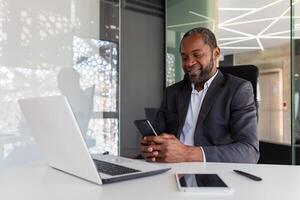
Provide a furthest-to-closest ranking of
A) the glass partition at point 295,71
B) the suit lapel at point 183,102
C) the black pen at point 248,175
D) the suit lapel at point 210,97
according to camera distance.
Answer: the glass partition at point 295,71 < the suit lapel at point 183,102 < the suit lapel at point 210,97 < the black pen at point 248,175

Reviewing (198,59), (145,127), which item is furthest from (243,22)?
(145,127)

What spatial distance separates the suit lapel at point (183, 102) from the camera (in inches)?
70.1

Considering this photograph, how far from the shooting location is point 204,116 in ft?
5.35

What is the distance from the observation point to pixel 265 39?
4.89 meters

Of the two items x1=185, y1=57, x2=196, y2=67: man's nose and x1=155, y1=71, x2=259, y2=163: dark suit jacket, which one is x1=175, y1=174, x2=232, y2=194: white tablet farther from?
x1=185, y1=57, x2=196, y2=67: man's nose

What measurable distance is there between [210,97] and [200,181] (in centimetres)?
84

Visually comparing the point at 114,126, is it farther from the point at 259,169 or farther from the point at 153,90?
the point at 259,169

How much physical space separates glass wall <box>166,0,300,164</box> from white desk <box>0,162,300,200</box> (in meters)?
2.28

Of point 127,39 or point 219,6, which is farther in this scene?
point 219,6

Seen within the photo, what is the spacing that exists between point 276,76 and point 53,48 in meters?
2.72

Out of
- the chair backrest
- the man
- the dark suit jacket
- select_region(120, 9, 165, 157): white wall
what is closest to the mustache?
the man

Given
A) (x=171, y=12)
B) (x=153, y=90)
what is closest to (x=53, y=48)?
(x=153, y=90)

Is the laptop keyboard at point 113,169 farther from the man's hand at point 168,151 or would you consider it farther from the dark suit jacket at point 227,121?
the dark suit jacket at point 227,121

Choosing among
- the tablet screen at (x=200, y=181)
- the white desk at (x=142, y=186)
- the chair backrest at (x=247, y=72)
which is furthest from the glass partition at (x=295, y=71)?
the tablet screen at (x=200, y=181)
